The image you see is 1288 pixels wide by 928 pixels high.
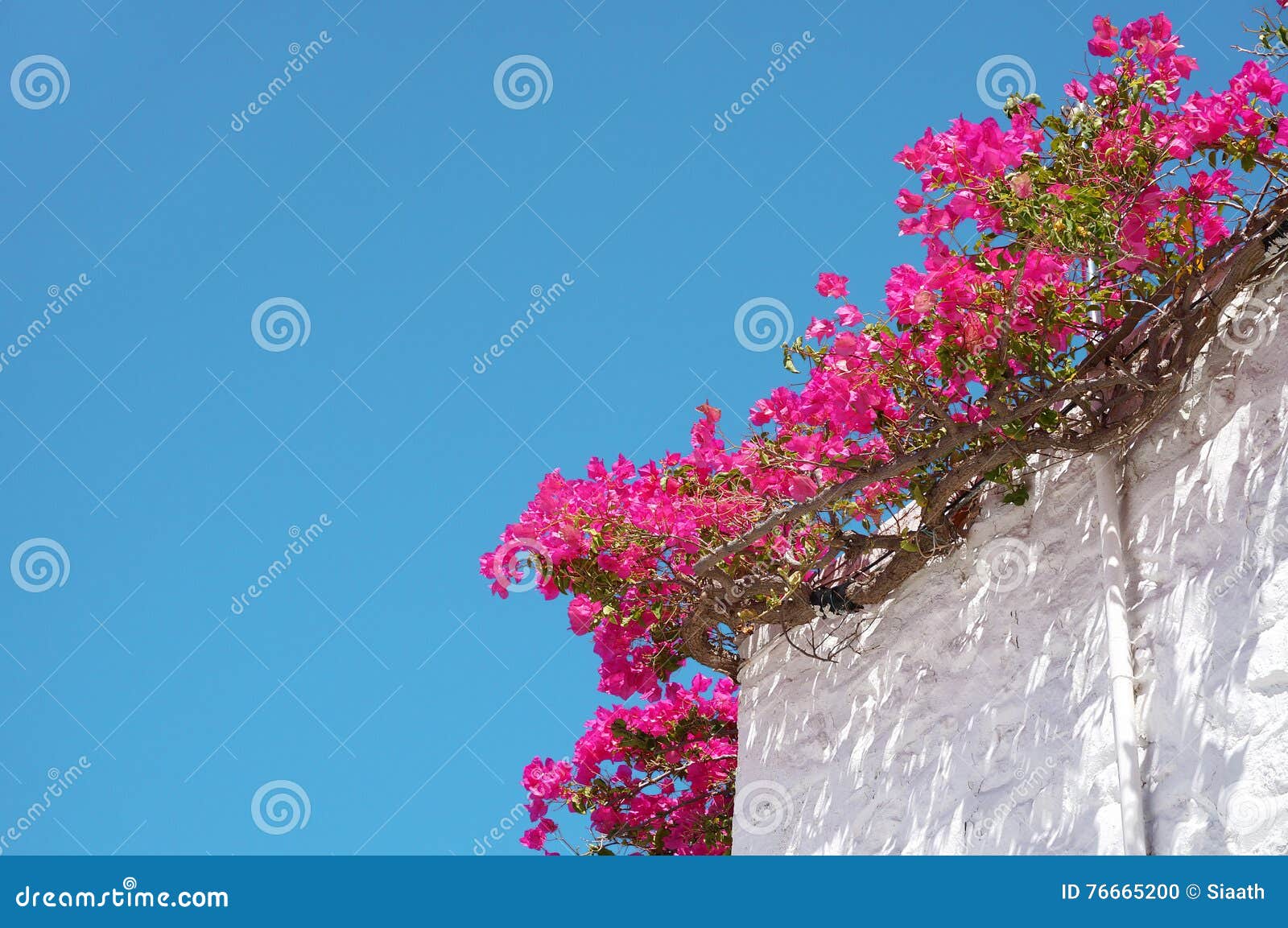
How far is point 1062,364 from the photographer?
3.88 meters

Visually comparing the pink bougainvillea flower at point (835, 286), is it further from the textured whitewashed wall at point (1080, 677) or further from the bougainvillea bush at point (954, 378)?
the textured whitewashed wall at point (1080, 677)

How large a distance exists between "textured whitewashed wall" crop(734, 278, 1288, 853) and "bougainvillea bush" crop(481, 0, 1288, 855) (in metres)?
0.15

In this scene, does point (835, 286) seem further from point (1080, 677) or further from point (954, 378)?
point (1080, 677)

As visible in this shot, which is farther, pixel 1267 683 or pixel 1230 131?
pixel 1230 131

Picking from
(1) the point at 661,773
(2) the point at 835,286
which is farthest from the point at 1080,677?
(1) the point at 661,773

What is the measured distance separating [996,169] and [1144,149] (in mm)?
396

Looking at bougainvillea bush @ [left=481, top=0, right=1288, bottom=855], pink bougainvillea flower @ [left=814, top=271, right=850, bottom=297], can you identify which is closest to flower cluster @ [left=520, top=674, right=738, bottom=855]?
bougainvillea bush @ [left=481, top=0, right=1288, bottom=855]

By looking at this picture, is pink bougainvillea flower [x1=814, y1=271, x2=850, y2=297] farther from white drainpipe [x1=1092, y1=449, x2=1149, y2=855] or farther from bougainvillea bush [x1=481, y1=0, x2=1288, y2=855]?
white drainpipe [x1=1092, y1=449, x2=1149, y2=855]

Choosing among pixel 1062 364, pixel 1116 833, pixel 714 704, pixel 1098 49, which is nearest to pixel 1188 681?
pixel 1116 833

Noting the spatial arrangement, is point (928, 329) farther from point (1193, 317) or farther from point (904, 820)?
point (904, 820)

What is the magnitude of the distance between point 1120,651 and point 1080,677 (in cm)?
20

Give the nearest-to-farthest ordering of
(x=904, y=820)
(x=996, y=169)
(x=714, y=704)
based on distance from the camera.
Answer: (x=996, y=169), (x=904, y=820), (x=714, y=704)

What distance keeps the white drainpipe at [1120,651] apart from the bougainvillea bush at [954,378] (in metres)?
0.12

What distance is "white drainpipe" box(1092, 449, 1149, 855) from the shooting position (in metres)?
3.33
